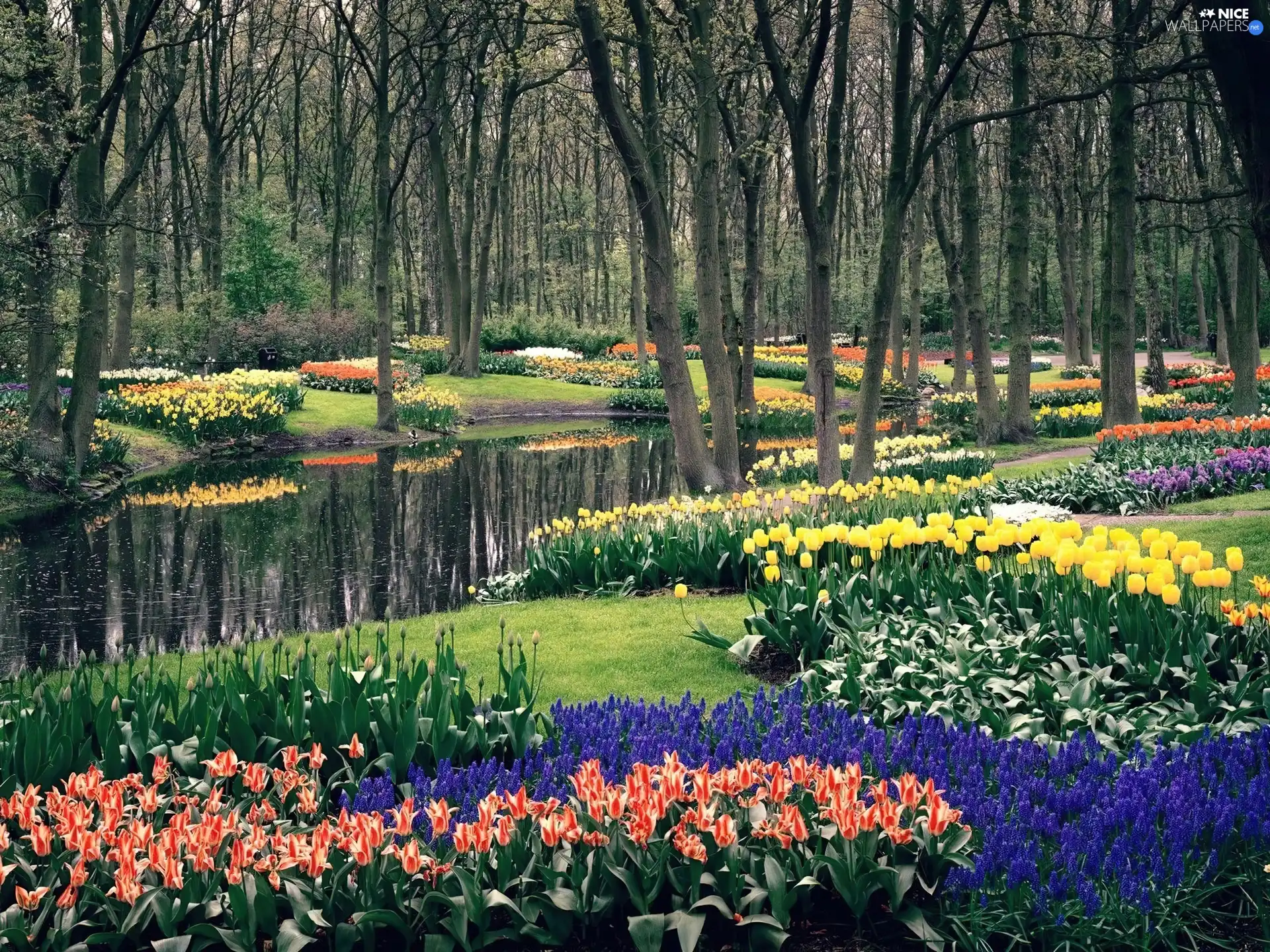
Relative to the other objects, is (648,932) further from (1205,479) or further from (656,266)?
(656,266)

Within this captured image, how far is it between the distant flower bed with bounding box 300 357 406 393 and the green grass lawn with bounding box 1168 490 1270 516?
2338cm

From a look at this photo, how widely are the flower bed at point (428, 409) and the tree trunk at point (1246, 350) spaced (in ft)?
56.3

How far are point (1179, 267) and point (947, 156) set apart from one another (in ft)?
66.0

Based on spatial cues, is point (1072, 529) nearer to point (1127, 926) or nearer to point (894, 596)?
point (894, 596)

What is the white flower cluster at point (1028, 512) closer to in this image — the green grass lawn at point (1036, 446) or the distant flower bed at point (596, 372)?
the green grass lawn at point (1036, 446)

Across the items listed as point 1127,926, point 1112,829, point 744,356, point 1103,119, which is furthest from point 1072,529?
point 1103,119

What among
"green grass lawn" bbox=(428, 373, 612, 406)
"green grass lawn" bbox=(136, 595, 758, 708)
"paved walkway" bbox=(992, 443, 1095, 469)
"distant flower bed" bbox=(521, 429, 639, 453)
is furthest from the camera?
"green grass lawn" bbox=(428, 373, 612, 406)

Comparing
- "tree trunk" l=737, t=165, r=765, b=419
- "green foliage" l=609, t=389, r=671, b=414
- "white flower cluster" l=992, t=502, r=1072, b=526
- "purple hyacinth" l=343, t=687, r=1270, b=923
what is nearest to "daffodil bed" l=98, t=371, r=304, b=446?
"tree trunk" l=737, t=165, r=765, b=419

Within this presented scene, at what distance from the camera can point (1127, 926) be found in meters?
3.19

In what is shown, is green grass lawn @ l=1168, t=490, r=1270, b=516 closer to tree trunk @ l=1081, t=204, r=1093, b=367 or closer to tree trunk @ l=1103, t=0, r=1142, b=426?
tree trunk @ l=1103, t=0, r=1142, b=426

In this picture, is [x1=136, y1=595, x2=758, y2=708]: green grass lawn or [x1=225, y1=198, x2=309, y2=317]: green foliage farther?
[x1=225, y1=198, x2=309, y2=317]: green foliage

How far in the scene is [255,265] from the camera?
3469 cm

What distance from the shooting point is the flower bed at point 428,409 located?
26.9 meters

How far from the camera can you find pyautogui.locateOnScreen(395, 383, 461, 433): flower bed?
2688cm
